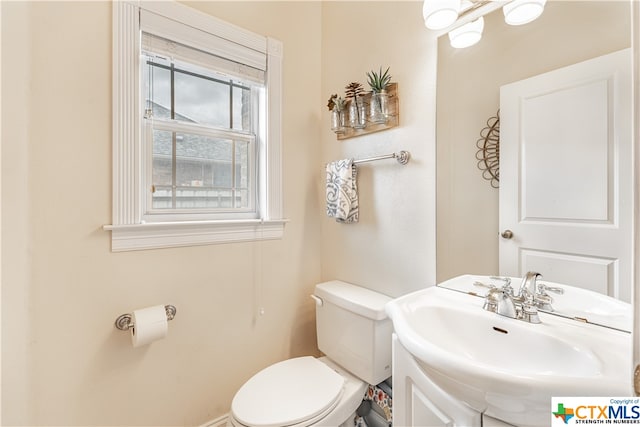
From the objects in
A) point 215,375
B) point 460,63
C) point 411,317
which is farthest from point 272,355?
point 460,63

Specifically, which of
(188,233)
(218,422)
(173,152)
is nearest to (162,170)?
(173,152)

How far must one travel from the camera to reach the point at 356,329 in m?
1.24

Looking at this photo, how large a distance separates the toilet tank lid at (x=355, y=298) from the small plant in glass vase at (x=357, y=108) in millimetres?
826

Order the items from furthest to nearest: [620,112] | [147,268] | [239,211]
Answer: [239,211] → [147,268] → [620,112]

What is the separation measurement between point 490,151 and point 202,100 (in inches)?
51.2

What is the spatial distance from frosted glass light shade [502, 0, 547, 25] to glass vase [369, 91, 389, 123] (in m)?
0.48

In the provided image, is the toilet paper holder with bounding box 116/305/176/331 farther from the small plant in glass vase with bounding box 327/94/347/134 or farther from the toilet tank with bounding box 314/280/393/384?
the small plant in glass vase with bounding box 327/94/347/134

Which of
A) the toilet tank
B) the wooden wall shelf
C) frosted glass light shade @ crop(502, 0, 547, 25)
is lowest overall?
the toilet tank

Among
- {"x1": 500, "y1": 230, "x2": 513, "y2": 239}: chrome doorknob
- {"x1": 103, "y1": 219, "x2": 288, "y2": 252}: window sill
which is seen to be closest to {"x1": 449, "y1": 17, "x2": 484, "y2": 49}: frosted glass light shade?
{"x1": 500, "y1": 230, "x2": 513, "y2": 239}: chrome doorknob

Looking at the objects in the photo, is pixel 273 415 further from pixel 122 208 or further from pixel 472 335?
pixel 122 208

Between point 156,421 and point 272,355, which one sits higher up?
point 272,355

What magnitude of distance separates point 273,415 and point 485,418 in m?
0.70

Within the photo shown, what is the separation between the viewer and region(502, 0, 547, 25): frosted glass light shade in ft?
2.73

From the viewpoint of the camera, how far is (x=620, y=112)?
27.6 inches
